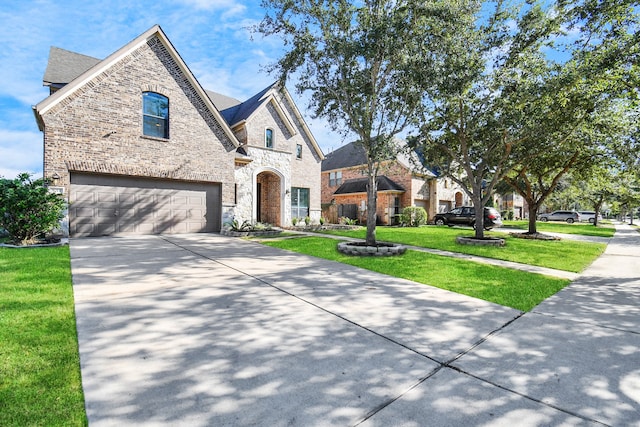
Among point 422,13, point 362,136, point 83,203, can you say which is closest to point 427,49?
point 422,13

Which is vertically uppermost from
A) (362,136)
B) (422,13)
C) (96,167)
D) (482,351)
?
(422,13)

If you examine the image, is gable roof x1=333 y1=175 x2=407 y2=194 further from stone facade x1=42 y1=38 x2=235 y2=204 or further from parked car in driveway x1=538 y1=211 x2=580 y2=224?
parked car in driveway x1=538 y1=211 x2=580 y2=224

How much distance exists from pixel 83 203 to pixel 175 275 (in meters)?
8.52

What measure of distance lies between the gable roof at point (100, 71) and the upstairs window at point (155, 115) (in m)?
1.54

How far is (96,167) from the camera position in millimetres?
11578

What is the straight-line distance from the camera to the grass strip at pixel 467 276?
17.4ft

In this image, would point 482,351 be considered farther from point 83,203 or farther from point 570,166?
point 570,166

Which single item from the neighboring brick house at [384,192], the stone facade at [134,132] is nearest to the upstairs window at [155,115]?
the stone facade at [134,132]

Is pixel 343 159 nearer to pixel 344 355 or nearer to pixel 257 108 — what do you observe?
pixel 257 108

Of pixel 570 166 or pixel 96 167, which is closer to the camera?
pixel 96 167

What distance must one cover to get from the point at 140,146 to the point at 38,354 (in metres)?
11.7

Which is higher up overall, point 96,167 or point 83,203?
point 96,167

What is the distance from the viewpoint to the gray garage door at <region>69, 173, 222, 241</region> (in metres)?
11.6

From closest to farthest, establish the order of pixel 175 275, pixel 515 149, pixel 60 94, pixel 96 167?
pixel 175 275 < pixel 60 94 < pixel 96 167 < pixel 515 149
